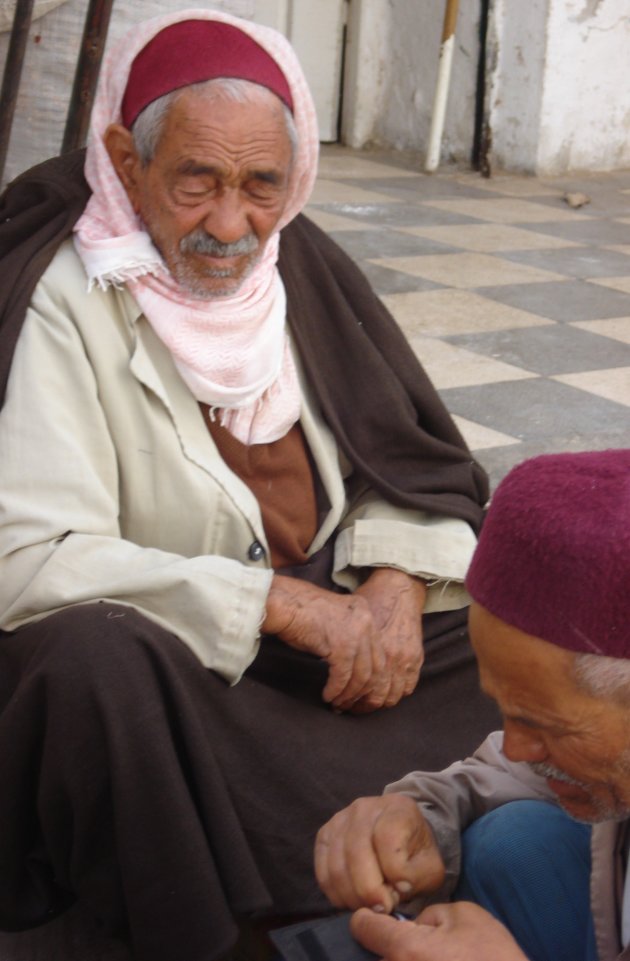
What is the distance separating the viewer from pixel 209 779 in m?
2.27

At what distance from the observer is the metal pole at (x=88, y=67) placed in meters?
3.47

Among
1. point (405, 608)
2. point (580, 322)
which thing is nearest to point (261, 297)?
point (405, 608)

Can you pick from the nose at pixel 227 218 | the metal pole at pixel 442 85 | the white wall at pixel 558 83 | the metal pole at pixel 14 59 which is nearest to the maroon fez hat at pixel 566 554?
the nose at pixel 227 218

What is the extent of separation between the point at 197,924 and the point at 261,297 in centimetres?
107

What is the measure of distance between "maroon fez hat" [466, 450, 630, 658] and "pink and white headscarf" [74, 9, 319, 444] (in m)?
1.04

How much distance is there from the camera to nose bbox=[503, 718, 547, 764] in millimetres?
1746

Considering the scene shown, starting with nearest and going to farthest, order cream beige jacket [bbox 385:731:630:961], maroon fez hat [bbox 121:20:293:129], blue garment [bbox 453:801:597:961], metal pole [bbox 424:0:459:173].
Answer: cream beige jacket [bbox 385:731:630:961]
blue garment [bbox 453:801:597:961]
maroon fez hat [bbox 121:20:293:129]
metal pole [bbox 424:0:459:173]

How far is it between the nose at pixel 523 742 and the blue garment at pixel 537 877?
0.81 ft

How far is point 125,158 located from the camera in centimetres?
260

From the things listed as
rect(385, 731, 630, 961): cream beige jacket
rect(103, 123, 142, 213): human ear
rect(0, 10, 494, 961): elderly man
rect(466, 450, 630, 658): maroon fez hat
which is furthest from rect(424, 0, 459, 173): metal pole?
rect(466, 450, 630, 658): maroon fez hat

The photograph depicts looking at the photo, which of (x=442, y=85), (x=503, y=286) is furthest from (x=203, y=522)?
(x=442, y=85)

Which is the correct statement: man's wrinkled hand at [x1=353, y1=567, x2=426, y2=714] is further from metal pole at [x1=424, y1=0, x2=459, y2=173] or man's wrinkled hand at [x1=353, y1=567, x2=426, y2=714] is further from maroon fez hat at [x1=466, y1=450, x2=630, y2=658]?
metal pole at [x1=424, y1=0, x2=459, y2=173]

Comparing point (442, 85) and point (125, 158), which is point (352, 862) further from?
point (442, 85)

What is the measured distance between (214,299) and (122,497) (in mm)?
375
